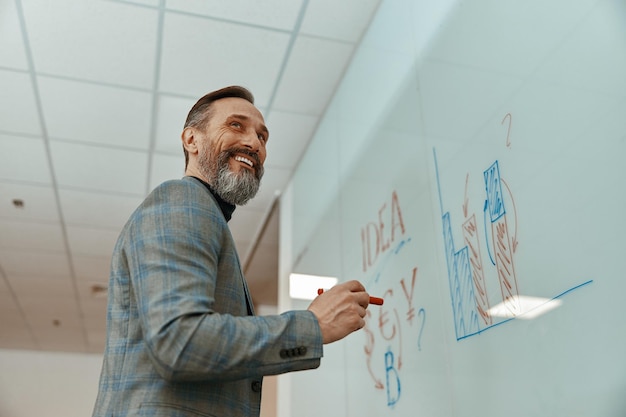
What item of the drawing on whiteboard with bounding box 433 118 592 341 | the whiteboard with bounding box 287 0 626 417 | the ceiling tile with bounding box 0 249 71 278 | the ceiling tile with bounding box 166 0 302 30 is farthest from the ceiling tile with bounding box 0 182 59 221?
the drawing on whiteboard with bounding box 433 118 592 341

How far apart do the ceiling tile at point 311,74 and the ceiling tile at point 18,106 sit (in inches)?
46.0

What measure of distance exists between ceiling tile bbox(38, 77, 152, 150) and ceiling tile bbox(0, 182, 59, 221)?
2.14 ft

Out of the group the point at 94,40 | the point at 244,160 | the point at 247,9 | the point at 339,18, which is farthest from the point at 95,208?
the point at 244,160

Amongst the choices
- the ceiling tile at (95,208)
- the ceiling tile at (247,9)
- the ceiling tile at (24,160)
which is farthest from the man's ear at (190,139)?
the ceiling tile at (95,208)

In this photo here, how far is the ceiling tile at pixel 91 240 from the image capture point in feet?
13.5

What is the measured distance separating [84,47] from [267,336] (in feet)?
6.83

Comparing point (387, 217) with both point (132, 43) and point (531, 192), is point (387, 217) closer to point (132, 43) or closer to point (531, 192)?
point (531, 192)

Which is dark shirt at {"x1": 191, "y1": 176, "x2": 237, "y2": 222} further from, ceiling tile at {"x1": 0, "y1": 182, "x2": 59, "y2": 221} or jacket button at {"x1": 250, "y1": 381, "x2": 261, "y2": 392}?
ceiling tile at {"x1": 0, "y1": 182, "x2": 59, "y2": 221}

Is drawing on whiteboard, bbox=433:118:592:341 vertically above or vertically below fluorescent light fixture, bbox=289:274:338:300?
below

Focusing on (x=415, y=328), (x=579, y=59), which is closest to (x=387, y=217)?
(x=415, y=328)

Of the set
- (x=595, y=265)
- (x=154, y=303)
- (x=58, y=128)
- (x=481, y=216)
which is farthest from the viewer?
(x=58, y=128)

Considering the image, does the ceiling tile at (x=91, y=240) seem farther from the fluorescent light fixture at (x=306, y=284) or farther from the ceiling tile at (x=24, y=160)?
the fluorescent light fixture at (x=306, y=284)

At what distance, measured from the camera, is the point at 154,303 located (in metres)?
0.82

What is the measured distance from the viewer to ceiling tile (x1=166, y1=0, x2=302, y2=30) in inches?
90.8
